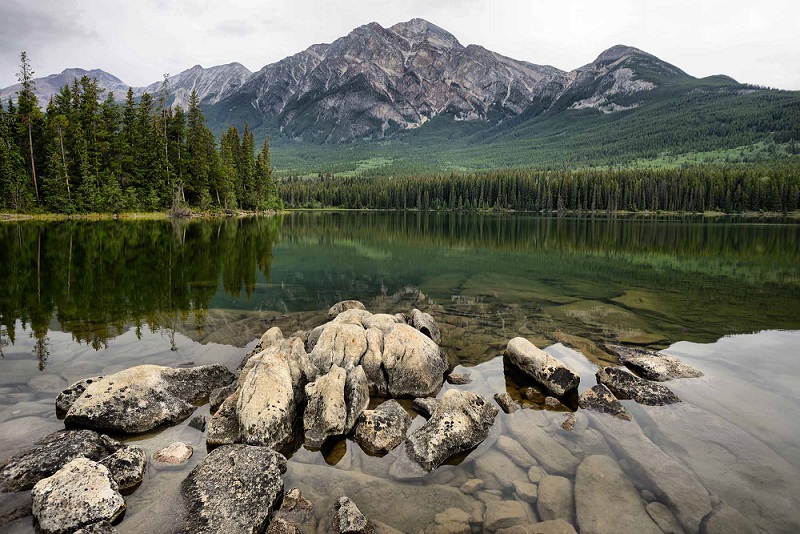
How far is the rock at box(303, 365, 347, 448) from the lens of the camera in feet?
30.6

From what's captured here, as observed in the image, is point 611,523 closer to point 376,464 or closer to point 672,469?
point 672,469

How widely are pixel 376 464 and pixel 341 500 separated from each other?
167 centimetres

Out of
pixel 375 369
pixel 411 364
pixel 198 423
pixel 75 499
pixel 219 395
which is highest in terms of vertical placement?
pixel 75 499

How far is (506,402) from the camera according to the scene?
35.6 feet

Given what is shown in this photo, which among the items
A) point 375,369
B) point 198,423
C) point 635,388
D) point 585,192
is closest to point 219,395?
point 198,423

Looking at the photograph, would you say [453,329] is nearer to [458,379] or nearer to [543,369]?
[458,379]

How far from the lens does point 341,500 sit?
6.91m

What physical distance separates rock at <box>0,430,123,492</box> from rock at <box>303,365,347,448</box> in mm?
3817

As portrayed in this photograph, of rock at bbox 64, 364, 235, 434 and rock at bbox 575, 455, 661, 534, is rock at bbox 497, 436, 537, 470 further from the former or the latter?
rock at bbox 64, 364, 235, 434

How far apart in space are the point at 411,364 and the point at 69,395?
27.8ft

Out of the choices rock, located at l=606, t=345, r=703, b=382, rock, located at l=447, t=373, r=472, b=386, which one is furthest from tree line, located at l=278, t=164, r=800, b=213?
rock, located at l=447, t=373, r=472, b=386

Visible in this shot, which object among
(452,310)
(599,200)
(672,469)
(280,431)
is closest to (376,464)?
(280,431)

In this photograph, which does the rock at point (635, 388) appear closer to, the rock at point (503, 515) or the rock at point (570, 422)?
the rock at point (570, 422)

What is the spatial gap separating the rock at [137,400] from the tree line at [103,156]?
61.7 meters
